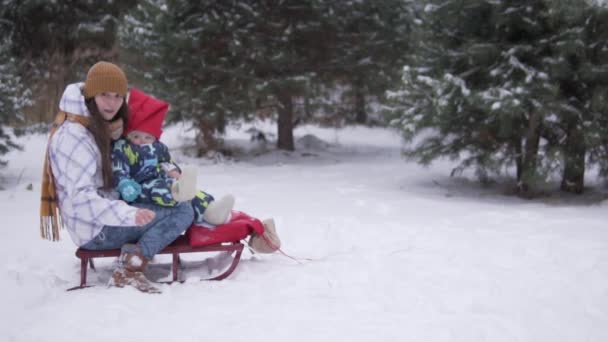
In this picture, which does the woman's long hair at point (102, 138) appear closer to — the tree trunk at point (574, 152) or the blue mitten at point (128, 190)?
the blue mitten at point (128, 190)

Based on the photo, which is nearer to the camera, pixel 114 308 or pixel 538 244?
pixel 114 308

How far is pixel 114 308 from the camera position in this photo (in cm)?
290

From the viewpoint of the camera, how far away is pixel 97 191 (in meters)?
3.23

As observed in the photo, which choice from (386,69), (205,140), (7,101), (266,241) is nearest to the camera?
(266,241)

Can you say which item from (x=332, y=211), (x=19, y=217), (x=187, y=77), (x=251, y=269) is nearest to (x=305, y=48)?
(x=187, y=77)

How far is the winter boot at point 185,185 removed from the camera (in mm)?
3209

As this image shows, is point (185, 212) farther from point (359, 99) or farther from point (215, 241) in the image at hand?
point (359, 99)

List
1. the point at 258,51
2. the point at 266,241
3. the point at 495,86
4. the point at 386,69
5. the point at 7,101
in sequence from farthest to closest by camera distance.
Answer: the point at 386,69, the point at 258,51, the point at 7,101, the point at 495,86, the point at 266,241

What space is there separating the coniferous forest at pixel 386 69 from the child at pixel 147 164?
162 inches

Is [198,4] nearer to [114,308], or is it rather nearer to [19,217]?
[19,217]

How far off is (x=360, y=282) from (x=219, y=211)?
110 cm

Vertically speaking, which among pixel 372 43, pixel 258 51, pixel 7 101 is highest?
pixel 372 43

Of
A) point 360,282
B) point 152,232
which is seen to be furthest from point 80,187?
point 360,282

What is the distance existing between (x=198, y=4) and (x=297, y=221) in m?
5.45
